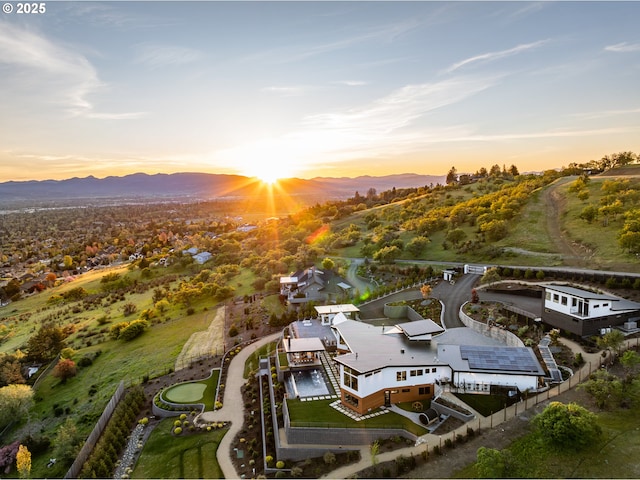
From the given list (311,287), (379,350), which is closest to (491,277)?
(311,287)

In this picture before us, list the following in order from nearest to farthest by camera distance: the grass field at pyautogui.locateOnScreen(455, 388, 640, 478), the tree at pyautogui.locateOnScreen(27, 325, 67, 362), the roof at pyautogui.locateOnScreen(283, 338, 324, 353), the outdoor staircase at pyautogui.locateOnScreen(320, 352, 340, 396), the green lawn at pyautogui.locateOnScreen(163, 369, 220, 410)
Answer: the grass field at pyautogui.locateOnScreen(455, 388, 640, 478)
the outdoor staircase at pyautogui.locateOnScreen(320, 352, 340, 396)
the roof at pyautogui.locateOnScreen(283, 338, 324, 353)
the green lawn at pyautogui.locateOnScreen(163, 369, 220, 410)
the tree at pyautogui.locateOnScreen(27, 325, 67, 362)

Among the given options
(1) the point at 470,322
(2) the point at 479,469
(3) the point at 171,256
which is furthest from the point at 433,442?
(3) the point at 171,256

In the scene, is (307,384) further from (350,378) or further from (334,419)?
(334,419)

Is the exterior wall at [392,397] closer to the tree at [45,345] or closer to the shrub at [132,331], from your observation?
the shrub at [132,331]

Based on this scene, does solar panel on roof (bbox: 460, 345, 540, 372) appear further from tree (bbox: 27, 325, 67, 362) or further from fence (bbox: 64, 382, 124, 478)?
tree (bbox: 27, 325, 67, 362)

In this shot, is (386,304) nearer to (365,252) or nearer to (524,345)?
(524,345)

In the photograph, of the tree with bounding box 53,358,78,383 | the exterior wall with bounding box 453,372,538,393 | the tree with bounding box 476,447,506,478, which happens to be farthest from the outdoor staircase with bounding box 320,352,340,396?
the tree with bounding box 53,358,78,383
